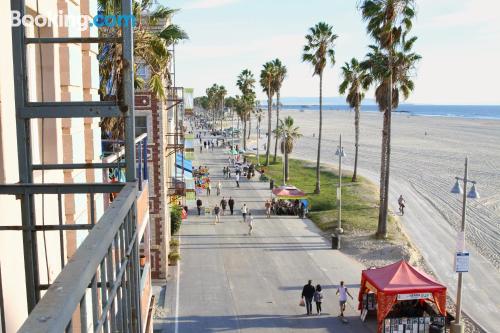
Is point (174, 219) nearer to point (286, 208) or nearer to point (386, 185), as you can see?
point (286, 208)

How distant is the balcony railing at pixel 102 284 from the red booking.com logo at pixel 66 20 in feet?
5.55

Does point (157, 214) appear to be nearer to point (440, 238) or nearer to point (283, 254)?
point (283, 254)

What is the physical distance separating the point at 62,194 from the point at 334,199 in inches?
1429

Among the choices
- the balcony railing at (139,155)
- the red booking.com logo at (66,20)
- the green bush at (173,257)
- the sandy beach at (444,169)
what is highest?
the red booking.com logo at (66,20)

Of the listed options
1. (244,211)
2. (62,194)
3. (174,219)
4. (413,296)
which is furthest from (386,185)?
(62,194)

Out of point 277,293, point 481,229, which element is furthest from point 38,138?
point 481,229

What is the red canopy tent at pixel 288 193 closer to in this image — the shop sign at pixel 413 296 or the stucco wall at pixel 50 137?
the shop sign at pixel 413 296

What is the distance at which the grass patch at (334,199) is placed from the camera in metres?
32.0

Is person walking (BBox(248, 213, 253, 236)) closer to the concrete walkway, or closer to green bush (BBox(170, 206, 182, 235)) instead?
the concrete walkway

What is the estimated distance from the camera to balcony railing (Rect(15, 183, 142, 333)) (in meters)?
1.72

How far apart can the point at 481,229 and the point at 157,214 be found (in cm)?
2153

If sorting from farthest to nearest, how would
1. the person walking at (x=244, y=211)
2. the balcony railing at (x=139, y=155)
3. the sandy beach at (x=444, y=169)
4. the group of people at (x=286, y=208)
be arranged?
the group of people at (x=286, y=208)
the sandy beach at (x=444, y=169)
the person walking at (x=244, y=211)
the balcony railing at (x=139, y=155)

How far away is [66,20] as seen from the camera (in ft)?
24.4

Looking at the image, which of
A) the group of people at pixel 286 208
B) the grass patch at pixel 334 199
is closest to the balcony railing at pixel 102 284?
the grass patch at pixel 334 199
